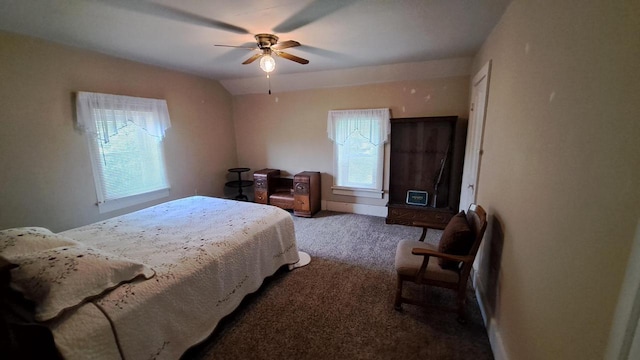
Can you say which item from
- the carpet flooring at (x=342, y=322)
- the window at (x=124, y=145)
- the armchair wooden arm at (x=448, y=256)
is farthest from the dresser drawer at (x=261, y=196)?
the armchair wooden arm at (x=448, y=256)

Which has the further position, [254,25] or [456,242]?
[254,25]

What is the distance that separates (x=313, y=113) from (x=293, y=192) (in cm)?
147

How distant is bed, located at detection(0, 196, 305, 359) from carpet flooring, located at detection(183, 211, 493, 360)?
0.17 m

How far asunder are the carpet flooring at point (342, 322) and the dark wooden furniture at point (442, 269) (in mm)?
172

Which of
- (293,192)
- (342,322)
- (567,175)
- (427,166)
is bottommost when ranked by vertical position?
(342,322)

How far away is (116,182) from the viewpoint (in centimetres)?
327

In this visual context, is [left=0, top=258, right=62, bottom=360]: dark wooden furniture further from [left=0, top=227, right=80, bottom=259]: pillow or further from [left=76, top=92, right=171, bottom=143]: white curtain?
[left=76, top=92, right=171, bottom=143]: white curtain

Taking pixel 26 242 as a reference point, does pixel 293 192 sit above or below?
below

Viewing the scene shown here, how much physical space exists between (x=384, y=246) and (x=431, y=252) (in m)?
1.40

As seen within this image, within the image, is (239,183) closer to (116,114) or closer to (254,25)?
(116,114)

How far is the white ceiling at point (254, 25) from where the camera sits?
189 cm

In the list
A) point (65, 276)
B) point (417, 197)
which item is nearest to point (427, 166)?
point (417, 197)

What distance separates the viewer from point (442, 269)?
1.94 meters

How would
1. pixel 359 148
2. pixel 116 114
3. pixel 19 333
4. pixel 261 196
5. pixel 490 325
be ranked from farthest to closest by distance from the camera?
pixel 261 196
pixel 359 148
pixel 116 114
pixel 490 325
pixel 19 333
